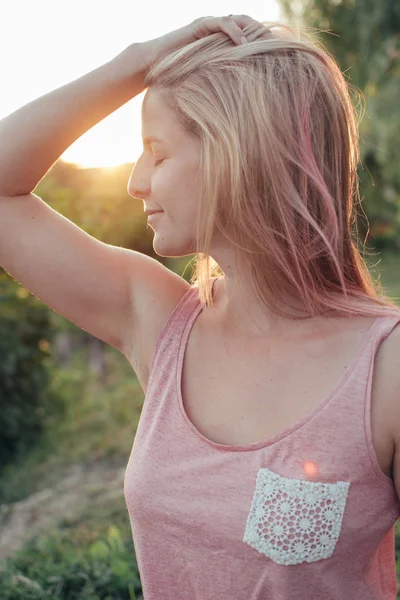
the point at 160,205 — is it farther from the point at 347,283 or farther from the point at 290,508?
the point at 290,508

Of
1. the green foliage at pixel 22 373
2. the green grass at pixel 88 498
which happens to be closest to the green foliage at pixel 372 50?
the green grass at pixel 88 498

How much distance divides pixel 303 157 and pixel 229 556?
2.63ft

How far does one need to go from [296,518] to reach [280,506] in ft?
0.12

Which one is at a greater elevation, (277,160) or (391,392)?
(277,160)

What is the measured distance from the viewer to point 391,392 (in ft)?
4.12

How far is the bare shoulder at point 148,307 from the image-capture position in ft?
5.32

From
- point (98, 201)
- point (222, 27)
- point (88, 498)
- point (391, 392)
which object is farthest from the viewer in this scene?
point (98, 201)

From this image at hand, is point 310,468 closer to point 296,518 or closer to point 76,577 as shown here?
point 296,518

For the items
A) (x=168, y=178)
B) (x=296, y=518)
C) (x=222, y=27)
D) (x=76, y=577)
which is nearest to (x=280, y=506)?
(x=296, y=518)

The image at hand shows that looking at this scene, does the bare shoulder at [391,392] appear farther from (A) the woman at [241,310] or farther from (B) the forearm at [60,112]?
(B) the forearm at [60,112]

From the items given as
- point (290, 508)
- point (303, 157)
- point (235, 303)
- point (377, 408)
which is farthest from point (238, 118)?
point (290, 508)

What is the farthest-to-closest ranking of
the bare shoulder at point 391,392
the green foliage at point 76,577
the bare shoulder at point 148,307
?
the green foliage at point 76,577 < the bare shoulder at point 148,307 < the bare shoulder at point 391,392

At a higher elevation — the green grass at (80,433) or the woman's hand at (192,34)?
the woman's hand at (192,34)

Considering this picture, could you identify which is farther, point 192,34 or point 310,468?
point 192,34
